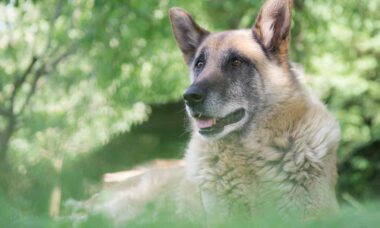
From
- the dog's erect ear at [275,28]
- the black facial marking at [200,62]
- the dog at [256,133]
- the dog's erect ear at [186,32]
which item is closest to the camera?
the dog at [256,133]

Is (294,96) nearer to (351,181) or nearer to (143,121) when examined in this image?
(351,181)

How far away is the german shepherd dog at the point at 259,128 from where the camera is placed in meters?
5.37

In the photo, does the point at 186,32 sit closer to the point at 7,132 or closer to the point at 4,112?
the point at 7,132

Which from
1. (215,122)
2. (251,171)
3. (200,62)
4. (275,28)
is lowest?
(251,171)

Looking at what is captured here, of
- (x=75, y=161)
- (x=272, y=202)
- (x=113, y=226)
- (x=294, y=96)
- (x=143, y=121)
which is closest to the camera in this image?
(x=113, y=226)

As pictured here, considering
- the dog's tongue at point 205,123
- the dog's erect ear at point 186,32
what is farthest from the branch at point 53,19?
the dog's tongue at point 205,123

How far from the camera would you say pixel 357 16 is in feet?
43.7

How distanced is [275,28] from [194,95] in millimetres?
875

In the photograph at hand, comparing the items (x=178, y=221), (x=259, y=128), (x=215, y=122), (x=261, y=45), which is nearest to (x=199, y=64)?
(x=261, y=45)

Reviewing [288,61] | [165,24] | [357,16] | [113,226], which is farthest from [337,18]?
[113,226]

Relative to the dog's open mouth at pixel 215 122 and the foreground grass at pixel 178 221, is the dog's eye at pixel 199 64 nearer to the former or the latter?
the dog's open mouth at pixel 215 122

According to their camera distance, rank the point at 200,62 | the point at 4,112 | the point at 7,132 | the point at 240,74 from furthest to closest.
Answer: the point at 4,112
the point at 7,132
the point at 200,62
the point at 240,74

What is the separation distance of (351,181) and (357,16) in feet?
11.0

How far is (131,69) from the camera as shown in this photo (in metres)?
14.0
